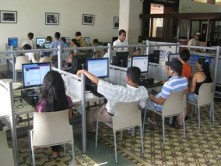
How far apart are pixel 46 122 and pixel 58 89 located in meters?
0.39

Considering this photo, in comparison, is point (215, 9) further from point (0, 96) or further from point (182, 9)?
point (0, 96)

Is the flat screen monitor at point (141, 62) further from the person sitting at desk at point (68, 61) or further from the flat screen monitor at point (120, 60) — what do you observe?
the person sitting at desk at point (68, 61)

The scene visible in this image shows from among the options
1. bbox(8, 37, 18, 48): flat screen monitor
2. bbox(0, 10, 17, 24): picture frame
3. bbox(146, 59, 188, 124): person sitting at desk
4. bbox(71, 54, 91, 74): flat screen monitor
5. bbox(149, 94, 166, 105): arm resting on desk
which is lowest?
bbox(149, 94, 166, 105): arm resting on desk

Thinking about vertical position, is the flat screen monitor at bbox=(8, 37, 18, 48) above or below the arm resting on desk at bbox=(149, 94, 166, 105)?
above

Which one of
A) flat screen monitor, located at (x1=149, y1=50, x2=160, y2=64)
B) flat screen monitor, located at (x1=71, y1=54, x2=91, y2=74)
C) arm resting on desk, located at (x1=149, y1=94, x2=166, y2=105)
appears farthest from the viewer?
flat screen monitor, located at (x1=149, y1=50, x2=160, y2=64)

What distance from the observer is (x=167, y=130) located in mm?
4234

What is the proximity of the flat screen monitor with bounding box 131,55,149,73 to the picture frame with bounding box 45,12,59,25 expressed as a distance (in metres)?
5.04

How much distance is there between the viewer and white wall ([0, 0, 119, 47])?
26.5 ft

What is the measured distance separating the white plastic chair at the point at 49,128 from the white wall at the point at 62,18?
19.9 ft

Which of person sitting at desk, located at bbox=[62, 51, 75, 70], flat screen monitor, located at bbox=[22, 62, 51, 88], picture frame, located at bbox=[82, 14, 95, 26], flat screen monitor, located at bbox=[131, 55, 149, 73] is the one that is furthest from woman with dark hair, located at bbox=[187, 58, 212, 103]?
picture frame, located at bbox=[82, 14, 95, 26]

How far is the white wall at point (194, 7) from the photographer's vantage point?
11312mm

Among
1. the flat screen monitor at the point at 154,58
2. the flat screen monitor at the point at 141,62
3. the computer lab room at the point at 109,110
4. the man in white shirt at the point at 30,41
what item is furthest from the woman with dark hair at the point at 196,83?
the man in white shirt at the point at 30,41

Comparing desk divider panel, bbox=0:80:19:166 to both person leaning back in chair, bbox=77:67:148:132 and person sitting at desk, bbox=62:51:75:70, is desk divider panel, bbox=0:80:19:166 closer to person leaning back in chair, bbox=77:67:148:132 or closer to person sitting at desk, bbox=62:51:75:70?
person leaning back in chair, bbox=77:67:148:132

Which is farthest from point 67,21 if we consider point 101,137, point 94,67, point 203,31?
point 101,137
